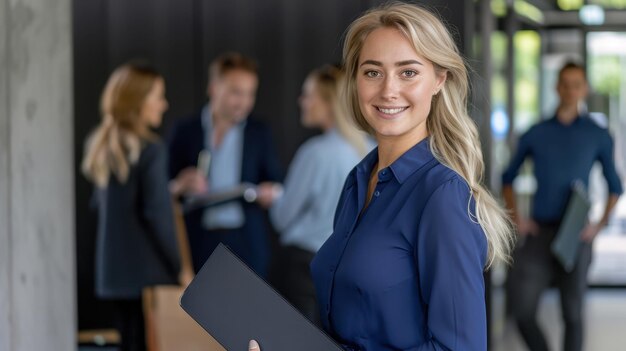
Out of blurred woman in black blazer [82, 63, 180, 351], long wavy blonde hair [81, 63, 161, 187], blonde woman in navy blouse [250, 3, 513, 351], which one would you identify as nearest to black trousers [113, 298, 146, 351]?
blurred woman in black blazer [82, 63, 180, 351]

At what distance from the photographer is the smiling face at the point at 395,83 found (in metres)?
1.96

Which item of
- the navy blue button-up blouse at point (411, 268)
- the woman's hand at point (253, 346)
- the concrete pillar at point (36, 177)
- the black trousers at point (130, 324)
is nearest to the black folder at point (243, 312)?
the woman's hand at point (253, 346)

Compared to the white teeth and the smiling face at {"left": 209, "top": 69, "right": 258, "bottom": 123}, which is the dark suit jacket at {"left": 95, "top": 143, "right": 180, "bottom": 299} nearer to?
the smiling face at {"left": 209, "top": 69, "right": 258, "bottom": 123}

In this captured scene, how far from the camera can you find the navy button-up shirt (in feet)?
18.9

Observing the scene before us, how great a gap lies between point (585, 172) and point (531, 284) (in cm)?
70

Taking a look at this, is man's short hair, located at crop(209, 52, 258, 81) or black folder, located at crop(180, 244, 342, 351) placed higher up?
man's short hair, located at crop(209, 52, 258, 81)

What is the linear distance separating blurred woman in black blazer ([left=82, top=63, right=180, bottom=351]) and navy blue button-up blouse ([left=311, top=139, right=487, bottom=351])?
3.10 meters

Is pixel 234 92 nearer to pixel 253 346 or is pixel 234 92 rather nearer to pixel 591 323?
pixel 591 323

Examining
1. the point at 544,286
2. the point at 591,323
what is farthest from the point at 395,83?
the point at 591,323

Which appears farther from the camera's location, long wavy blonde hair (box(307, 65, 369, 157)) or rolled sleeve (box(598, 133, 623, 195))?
rolled sleeve (box(598, 133, 623, 195))

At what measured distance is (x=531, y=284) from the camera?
221 inches

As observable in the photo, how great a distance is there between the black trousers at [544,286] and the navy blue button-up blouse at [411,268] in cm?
369

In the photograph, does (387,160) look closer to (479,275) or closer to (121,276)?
(479,275)

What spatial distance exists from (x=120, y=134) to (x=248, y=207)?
1318mm
